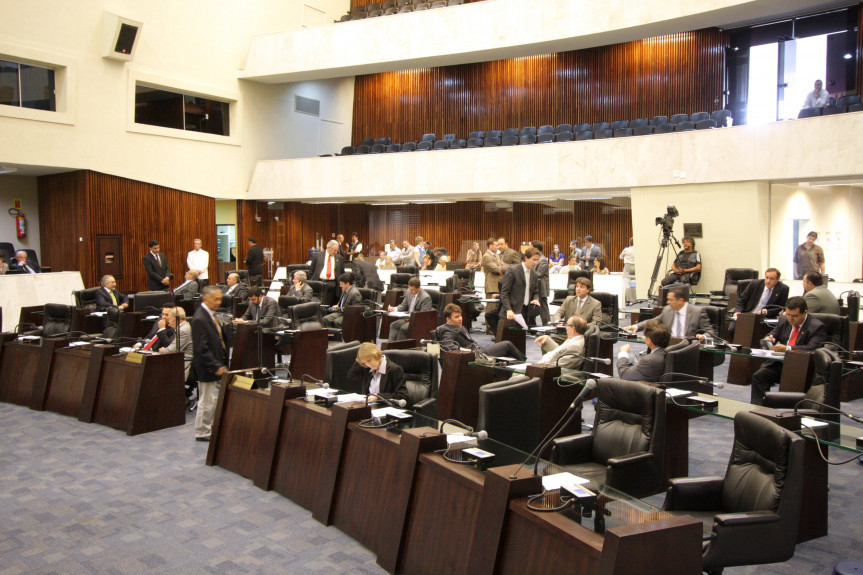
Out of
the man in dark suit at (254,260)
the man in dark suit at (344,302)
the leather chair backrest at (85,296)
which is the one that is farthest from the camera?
the man in dark suit at (254,260)

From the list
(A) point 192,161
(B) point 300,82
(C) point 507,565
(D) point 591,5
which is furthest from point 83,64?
(C) point 507,565

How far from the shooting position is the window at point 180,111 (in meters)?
15.9

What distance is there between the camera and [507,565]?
10.0 feet

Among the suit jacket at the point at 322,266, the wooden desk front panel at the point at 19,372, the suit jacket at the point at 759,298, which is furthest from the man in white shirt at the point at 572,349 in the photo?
the suit jacket at the point at 322,266

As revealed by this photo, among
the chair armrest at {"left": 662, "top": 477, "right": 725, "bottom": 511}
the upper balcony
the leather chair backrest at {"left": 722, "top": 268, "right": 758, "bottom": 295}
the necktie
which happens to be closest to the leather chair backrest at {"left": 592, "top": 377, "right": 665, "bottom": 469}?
the chair armrest at {"left": 662, "top": 477, "right": 725, "bottom": 511}

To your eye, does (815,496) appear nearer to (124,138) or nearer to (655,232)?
(655,232)

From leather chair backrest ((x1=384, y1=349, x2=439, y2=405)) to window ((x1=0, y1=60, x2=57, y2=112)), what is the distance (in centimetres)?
1138

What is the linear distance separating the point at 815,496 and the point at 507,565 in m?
2.05

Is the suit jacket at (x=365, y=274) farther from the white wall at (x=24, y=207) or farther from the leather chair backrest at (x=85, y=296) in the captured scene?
the white wall at (x=24, y=207)

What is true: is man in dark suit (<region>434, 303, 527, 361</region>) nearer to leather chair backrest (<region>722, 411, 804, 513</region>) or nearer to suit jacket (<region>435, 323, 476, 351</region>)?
suit jacket (<region>435, 323, 476, 351</region>)

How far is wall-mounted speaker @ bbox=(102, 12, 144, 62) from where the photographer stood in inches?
570

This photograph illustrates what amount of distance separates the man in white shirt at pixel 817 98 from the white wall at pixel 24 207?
15.7 meters

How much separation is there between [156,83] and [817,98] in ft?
44.1

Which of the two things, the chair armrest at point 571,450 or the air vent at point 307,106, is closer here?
the chair armrest at point 571,450
